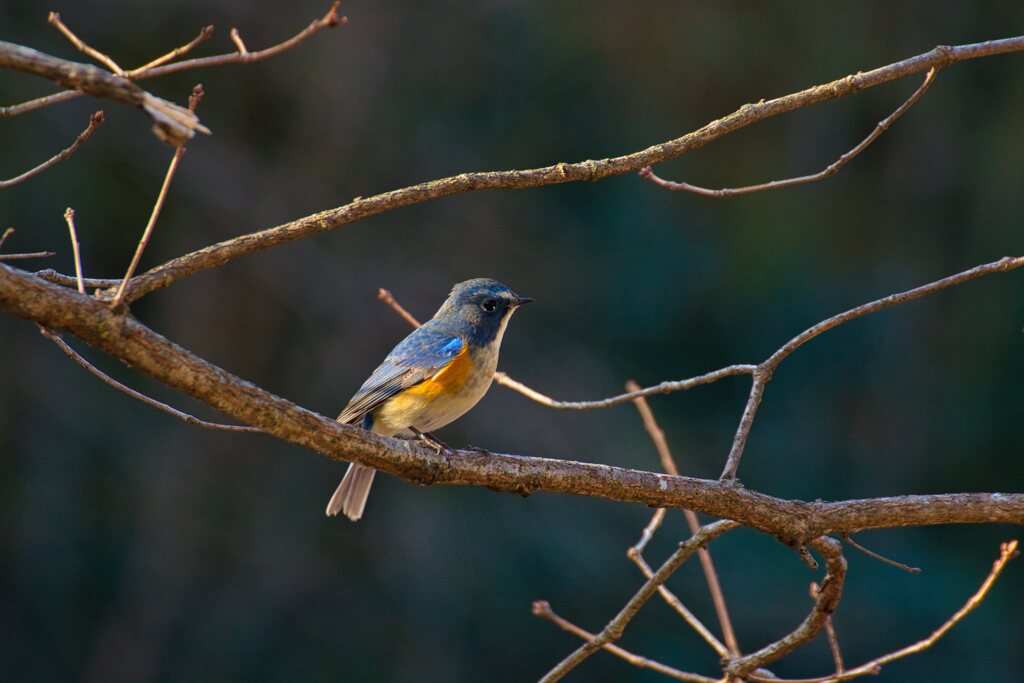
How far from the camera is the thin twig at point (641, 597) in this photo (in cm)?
294

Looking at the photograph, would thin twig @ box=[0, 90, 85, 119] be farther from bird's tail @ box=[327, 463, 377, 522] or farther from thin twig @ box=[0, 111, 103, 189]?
bird's tail @ box=[327, 463, 377, 522]

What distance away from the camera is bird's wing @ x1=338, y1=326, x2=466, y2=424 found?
4203 millimetres

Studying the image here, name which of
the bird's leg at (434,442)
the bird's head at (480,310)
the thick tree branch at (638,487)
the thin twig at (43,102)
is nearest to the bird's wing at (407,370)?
the bird's head at (480,310)

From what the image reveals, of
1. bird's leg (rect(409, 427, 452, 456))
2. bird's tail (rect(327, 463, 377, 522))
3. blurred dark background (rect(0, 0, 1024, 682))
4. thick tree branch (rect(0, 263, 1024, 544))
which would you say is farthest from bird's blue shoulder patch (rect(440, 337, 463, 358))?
blurred dark background (rect(0, 0, 1024, 682))

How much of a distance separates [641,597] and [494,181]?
4.03ft

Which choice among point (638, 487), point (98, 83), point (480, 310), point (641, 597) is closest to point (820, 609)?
point (641, 597)

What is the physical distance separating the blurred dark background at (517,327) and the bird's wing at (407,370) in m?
3.38

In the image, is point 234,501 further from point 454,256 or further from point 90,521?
point 454,256

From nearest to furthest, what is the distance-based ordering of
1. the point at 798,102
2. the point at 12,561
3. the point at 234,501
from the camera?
the point at 798,102 → the point at 12,561 → the point at 234,501

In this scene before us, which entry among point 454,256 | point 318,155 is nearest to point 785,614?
point 454,256

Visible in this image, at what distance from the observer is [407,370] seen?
427cm

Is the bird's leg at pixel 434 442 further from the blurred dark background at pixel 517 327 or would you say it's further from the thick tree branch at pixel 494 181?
the blurred dark background at pixel 517 327

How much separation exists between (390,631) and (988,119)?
6.15 meters

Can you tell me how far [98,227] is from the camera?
7781mm
